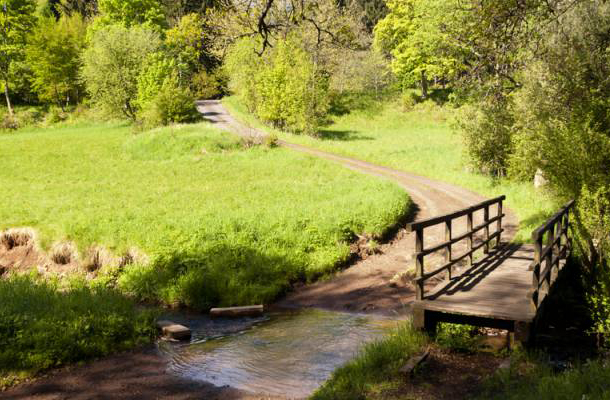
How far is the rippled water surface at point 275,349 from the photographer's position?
8.10 metres

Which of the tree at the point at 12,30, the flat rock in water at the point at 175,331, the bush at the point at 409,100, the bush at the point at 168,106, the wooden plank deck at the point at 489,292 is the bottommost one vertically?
the flat rock in water at the point at 175,331

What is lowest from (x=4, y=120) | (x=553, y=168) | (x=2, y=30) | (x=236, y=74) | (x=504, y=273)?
(x=504, y=273)

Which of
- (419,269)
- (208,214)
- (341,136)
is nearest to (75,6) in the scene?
(341,136)

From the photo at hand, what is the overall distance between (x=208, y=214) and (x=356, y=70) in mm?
51937

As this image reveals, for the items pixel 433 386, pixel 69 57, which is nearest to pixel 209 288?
pixel 433 386

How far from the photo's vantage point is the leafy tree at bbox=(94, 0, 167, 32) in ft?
204

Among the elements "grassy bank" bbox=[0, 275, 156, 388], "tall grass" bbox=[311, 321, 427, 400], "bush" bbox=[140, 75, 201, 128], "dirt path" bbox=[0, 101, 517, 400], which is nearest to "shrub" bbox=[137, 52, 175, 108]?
"bush" bbox=[140, 75, 201, 128]

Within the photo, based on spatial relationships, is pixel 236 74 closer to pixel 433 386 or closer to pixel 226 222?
pixel 226 222

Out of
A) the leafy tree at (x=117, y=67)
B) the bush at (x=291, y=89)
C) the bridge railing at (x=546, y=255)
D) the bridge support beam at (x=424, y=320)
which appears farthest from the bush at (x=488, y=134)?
the leafy tree at (x=117, y=67)

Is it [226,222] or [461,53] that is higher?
[461,53]

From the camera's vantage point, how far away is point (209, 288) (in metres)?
13.0

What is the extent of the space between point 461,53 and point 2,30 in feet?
185

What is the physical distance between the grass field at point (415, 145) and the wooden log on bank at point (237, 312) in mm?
7881

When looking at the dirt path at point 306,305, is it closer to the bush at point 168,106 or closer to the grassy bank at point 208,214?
the grassy bank at point 208,214
